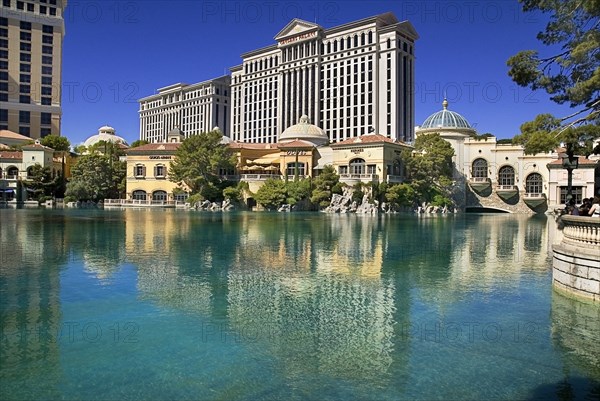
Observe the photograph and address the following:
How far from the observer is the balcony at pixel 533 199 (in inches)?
2405

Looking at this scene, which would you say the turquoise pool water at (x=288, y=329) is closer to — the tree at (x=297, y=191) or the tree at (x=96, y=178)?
the tree at (x=297, y=191)

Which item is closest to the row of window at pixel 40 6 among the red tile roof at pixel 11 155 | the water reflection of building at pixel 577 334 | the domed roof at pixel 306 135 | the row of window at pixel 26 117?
the row of window at pixel 26 117

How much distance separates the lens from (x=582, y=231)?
11750 millimetres

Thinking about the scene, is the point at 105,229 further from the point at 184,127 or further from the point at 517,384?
the point at 184,127

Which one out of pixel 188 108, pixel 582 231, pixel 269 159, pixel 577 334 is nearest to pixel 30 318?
pixel 577 334

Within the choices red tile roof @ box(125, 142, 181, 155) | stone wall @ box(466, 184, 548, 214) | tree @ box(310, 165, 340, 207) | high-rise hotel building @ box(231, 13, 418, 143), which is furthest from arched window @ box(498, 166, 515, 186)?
red tile roof @ box(125, 142, 181, 155)

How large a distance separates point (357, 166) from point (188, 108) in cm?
7994

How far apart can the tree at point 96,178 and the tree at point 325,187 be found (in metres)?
29.0

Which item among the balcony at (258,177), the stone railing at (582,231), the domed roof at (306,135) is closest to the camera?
the stone railing at (582,231)

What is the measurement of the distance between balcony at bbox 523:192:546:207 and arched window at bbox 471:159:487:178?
5.68 metres

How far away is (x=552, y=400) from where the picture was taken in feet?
23.0

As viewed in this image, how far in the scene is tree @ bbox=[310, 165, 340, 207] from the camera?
188 feet

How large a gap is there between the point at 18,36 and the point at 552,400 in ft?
332

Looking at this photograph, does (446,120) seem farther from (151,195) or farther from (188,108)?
(188,108)
